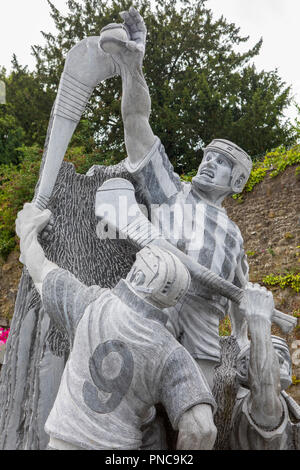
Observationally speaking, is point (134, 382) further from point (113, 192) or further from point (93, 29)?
point (93, 29)

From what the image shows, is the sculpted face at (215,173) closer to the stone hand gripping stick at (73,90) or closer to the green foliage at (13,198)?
the stone hand gripping stick at (73,90)

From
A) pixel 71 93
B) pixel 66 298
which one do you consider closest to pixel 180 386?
pixel 66 298

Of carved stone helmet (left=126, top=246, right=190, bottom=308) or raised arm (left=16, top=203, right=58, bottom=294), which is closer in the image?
carved stone helmet (left=126, top=246, right=190, bottom=308)

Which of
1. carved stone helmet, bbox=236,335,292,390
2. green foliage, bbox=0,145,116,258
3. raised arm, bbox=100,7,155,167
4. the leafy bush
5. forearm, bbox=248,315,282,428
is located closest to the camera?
forearm, bbox=248,315,282,428

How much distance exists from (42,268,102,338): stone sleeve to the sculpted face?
0.99 meters

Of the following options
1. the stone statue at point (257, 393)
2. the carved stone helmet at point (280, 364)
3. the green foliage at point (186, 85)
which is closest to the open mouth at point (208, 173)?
the stone statue at point (257, 393)

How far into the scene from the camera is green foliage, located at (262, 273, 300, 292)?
8.62 m

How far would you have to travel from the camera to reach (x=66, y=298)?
7.98ft

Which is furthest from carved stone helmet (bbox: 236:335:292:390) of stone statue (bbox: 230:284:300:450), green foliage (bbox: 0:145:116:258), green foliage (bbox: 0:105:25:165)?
green foliage (bbox: 0:105:25:165)

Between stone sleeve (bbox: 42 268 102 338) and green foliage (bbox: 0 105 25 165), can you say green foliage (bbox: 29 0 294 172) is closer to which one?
green foliage (bbox: 0 105 25 165)

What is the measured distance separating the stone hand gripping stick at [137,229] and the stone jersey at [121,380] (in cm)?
54

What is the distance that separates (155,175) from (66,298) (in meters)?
1.00

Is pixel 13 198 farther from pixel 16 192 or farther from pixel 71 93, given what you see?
pixel 71 93
